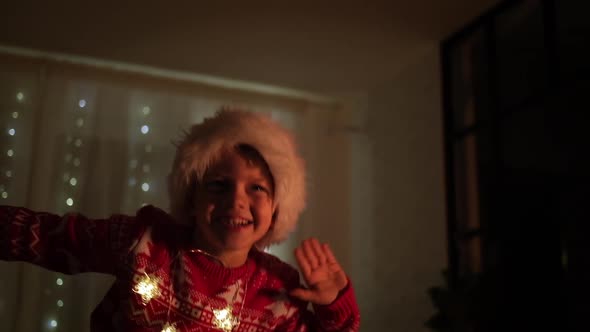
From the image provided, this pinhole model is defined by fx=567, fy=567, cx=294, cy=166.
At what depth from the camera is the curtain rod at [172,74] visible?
2.74 m

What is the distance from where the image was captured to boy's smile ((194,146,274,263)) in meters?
1.32

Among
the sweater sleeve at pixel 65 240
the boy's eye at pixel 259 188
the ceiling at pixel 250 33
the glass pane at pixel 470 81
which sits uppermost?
the ceiling at pixel 250 33

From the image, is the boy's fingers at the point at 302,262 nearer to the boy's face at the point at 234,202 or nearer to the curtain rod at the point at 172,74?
the boy's face at the point at 234,202

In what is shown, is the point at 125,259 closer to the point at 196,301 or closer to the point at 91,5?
the point at 196,301

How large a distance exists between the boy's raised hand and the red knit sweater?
3 cm

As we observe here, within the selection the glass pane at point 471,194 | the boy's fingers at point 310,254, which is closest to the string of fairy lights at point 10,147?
the boy's fingers at point 310,254

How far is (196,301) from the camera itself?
1.32 meters

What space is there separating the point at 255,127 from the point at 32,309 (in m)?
1.66

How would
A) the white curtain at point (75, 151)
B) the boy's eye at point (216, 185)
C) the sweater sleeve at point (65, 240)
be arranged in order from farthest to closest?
the white curtain at point (75, 151) → the boy's eye at point (216, 185) → the sweater sleeve at point (65, 240)

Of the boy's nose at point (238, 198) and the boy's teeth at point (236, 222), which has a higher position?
the boy's nose at point (238, 198)

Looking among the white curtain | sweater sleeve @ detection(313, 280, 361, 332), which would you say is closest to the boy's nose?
sweater sleeve @ detection(313, 280, 361, 332)

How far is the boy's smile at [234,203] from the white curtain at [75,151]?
4.64ft

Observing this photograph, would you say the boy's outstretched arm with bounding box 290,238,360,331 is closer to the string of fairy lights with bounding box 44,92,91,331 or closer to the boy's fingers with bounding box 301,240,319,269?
the boy's fingers with bounding box 301,240,319,269

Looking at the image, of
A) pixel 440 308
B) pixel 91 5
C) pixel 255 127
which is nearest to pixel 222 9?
pixel 91 5
